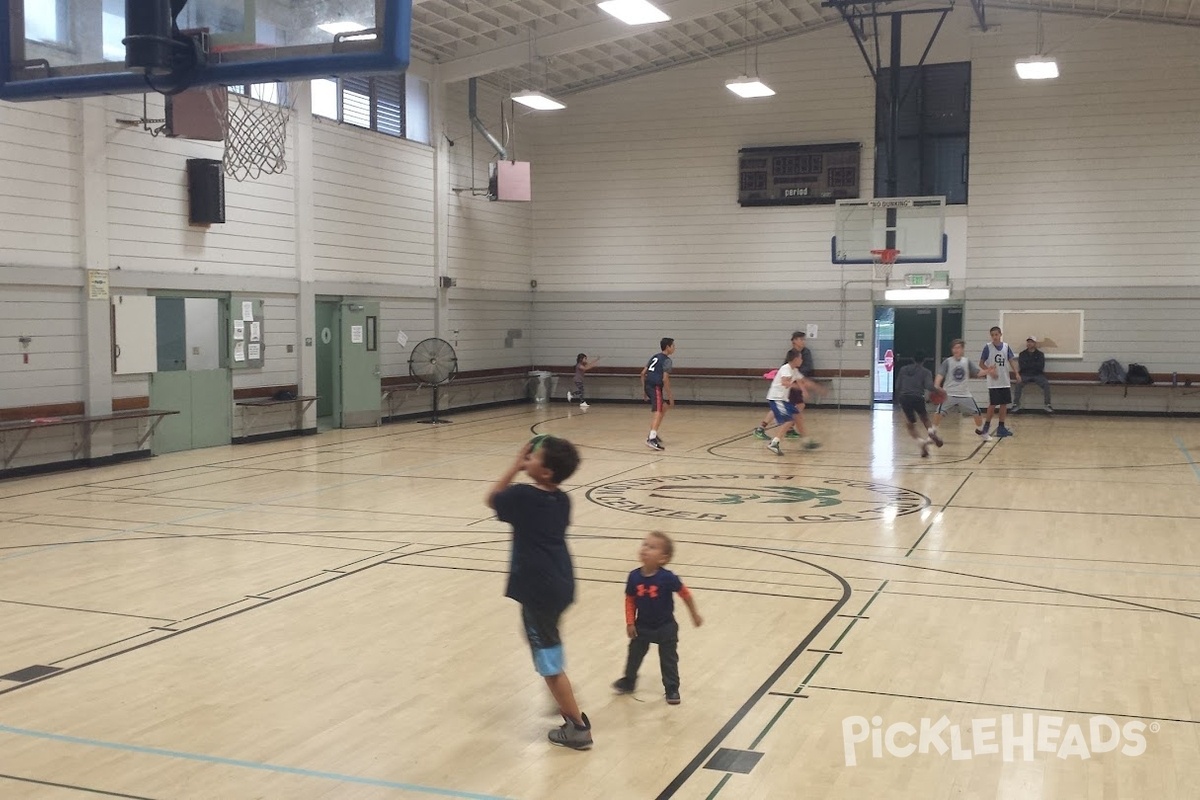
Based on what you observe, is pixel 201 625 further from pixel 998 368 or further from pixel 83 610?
pixel 998 368

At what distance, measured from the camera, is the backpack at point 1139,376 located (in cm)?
2300

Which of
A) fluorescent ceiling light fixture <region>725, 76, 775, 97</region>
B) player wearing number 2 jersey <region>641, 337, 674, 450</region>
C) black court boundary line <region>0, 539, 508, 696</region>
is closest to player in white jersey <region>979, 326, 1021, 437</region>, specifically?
player wearing number 2 jersey <region>641, 337, 674, 450</region>

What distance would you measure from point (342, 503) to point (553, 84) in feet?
54.4

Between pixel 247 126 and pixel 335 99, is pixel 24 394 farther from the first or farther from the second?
pixel 335 99

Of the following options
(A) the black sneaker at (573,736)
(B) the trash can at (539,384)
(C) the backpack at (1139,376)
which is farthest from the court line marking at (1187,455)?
(B) the trash can at (539,384)

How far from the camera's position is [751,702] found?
238 inches

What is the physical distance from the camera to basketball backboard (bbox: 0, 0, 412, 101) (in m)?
5.40

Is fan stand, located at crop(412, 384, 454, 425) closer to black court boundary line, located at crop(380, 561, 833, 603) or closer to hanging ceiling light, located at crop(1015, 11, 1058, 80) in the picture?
hanging ceiling light, located at crop(1015, 11, 1058, 80)

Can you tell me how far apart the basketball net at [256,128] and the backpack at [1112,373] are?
16681 millimetres

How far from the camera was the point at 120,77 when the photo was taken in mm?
5559

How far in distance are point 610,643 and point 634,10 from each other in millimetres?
12531

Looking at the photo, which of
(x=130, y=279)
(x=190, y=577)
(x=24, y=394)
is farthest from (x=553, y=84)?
(x=190, y=577)

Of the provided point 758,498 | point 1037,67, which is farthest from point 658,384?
point 1037,67

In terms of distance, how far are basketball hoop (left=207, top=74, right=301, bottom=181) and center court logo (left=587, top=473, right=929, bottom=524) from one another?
24.7ft
